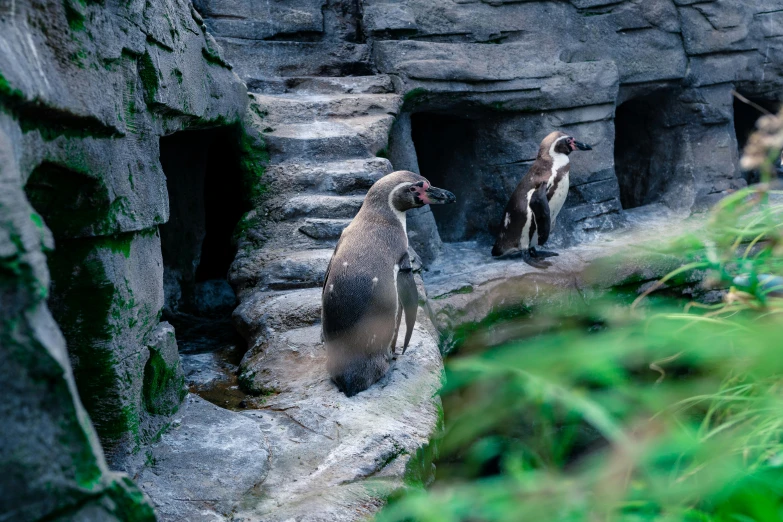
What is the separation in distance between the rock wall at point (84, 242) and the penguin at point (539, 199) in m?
3.21

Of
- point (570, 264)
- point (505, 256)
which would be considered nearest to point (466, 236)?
point (505, 256)

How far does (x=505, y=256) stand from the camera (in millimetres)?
6293

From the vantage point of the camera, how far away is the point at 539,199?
600cm

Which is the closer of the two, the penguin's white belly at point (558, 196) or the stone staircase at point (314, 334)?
the stone staircase at point (314, 334)

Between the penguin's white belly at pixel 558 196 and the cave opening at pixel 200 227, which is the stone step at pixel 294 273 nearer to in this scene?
the cave opening at pixel 200 227

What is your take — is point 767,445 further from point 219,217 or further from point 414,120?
point 414,120

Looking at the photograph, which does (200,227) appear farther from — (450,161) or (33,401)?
(33,401)

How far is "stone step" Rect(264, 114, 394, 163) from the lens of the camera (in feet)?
16.4

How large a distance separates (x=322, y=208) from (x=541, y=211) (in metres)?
2.18

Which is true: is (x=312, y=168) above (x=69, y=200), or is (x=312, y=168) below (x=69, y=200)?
below

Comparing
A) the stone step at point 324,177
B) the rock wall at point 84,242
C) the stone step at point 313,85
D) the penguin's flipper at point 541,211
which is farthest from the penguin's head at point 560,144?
the rock wall at point 84,242

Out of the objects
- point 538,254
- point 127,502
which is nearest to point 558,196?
point 538,254

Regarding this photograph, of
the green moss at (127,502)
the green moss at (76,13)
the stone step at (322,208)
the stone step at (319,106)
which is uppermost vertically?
the green moss at (76,13)

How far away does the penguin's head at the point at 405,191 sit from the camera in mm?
3676
